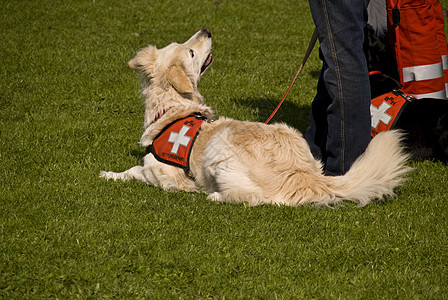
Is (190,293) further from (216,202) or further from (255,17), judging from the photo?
(255,17)

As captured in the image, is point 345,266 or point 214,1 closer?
point 345,266

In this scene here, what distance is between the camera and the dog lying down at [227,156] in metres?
4.34

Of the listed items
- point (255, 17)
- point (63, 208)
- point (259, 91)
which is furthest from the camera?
point (255, 17)

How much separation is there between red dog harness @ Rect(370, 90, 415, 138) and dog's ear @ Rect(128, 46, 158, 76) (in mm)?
2613

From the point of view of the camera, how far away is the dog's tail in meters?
4.26

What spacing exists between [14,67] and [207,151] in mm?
5153

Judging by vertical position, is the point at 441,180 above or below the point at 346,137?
below

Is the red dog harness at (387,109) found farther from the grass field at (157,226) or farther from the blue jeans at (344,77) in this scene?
the blue jeans at (344,77)

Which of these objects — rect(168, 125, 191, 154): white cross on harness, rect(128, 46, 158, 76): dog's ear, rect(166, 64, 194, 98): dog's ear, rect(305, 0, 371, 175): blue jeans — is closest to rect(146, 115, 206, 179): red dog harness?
rect(168, 125, 191, 154): white cross on harness

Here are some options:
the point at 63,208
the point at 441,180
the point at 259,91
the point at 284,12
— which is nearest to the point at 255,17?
the point at 284,12

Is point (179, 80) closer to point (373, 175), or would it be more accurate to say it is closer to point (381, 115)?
point (373, 175)

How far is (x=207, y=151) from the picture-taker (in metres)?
4.77

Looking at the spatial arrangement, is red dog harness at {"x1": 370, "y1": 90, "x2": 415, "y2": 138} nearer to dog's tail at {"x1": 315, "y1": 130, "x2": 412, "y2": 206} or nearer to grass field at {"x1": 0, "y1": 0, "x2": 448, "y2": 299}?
grass field at {"x1": 0, "y1": 0, "x2": 448, "y2": 299}

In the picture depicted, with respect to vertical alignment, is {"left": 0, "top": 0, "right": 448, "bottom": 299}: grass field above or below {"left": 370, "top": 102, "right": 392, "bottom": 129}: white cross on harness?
below
